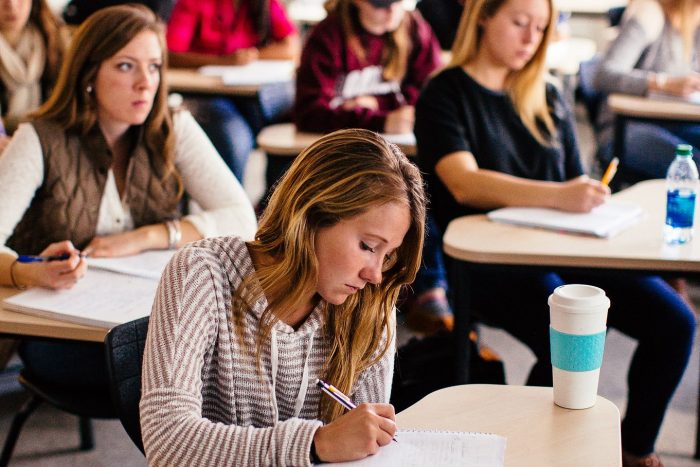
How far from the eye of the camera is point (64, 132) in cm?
226

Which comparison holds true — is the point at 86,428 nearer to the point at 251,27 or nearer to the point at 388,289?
the point at 388,289

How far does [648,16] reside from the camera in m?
3.76

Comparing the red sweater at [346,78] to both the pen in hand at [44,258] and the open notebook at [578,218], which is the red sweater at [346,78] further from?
the pen in hand at [44,258]

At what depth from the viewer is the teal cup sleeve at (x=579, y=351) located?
1.48 metres

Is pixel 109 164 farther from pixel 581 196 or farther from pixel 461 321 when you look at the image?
pixel 581 196

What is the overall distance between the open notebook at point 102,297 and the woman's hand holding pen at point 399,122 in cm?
128

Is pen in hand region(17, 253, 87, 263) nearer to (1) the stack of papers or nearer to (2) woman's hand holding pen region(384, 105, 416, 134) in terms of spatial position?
(2) woman's hand holding pen region(384, 105, 416, 134)

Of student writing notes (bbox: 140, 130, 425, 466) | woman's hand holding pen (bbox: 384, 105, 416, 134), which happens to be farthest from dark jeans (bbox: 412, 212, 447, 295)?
student writing notes (bbox: 140, 130, 425, 466)

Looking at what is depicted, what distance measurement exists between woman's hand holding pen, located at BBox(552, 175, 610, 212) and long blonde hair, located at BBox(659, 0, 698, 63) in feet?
5.46

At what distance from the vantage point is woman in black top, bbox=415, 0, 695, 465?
238cm

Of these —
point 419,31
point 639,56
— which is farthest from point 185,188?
point 639,56

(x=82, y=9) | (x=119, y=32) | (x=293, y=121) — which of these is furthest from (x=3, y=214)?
(x=82, y=9)

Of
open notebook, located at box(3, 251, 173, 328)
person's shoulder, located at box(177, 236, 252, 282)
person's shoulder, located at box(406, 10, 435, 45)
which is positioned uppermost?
person's shoulder, located at box(177, 236, 252, 282)

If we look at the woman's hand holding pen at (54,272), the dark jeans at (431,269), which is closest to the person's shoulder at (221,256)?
the woman's hand holding pen at (54,272)
